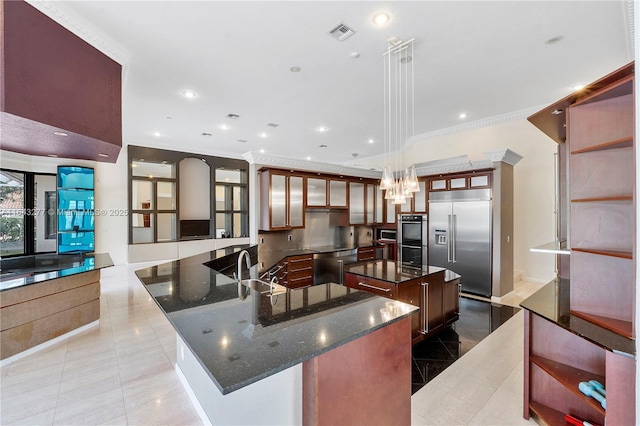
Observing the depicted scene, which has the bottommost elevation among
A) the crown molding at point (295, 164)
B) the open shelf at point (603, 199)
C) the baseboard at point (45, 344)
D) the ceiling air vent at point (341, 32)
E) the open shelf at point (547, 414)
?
the baseboard at point (45, 344)

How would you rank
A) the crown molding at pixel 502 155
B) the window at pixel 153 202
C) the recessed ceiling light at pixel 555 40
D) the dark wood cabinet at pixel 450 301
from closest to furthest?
the recessed ceiling light at pixel 555 40 < the dark wood cabinet at pixel 450 301 < the crown molding at pixel 502 155 < the window at pixel 153 202

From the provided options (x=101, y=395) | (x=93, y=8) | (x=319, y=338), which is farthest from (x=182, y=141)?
(x=319, y=338)

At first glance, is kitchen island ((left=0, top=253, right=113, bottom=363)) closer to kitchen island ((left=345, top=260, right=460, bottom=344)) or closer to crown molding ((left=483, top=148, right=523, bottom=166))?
kitchen island ((left=345, top=260, right=460, bottom=344))

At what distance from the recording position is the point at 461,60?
11.4 ft

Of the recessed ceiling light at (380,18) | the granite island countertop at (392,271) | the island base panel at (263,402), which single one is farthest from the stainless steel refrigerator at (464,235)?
the island base panel at (263,402)

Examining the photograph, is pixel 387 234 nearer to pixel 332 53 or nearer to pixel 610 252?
pixel 332 53

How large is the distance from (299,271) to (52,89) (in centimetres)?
399

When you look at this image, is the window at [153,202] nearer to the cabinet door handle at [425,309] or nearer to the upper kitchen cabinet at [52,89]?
the upper kitchen cabinet at [52,89]

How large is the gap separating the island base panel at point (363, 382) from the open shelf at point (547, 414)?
1154 millimetres

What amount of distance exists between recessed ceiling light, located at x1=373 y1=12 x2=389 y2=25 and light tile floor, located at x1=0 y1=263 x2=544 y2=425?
134 inches

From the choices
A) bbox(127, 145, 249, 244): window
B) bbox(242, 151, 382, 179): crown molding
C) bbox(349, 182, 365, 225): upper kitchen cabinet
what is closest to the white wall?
bbox(349, 182, 365, 225): upper kitchen cabinet

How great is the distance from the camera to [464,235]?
16.9 ft

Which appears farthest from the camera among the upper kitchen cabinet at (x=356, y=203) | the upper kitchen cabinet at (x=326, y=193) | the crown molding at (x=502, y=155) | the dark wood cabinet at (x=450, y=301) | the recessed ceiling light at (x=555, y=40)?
the upper kitchen cabinet at (x=356, y=203)

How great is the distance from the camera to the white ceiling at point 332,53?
102 inches
